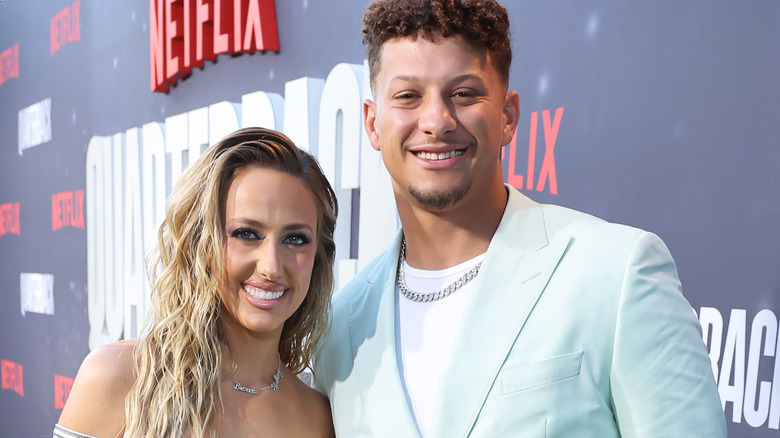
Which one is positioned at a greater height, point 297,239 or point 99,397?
point 297,239

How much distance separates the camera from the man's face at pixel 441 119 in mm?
1619

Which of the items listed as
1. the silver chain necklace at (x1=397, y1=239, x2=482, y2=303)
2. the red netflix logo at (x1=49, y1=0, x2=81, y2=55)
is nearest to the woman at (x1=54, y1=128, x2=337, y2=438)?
the silver chain necklace at (x1=397, y1=239, x2=482, y2=303)

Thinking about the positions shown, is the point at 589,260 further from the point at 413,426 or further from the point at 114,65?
the point at 114,65

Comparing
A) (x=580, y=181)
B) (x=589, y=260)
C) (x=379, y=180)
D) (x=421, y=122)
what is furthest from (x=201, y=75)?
(x=589, y=260)

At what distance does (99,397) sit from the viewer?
1.75m

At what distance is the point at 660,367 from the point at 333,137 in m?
2.39

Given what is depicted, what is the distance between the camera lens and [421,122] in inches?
63.9

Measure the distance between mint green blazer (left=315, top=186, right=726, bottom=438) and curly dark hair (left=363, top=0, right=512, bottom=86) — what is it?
1.19 feet

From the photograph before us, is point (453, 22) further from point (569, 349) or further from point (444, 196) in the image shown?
point (569, 349)

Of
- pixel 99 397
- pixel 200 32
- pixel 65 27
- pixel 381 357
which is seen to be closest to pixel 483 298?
pixel 381 357

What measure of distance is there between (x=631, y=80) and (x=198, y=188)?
48.8 inches

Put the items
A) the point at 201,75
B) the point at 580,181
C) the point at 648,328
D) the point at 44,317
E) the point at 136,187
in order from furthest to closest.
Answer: the point at 44,317, the point at 136,187, the point at 201,75, the point at 580,181, the point at 648,328

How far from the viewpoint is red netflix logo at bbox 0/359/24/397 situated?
7.09 m

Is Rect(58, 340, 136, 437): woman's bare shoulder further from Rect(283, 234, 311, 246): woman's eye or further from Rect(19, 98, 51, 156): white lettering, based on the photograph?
Rect(19, 98, 51, 156): white lettering
